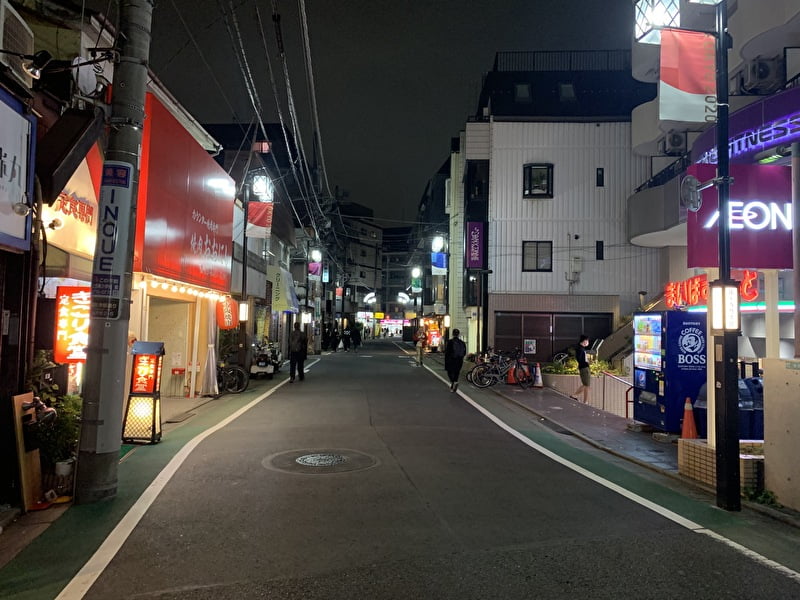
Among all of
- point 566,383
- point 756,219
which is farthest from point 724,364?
point 566,383

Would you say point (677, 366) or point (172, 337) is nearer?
point (677, 366)

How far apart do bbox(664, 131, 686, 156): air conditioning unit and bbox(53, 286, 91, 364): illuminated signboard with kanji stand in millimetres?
21257

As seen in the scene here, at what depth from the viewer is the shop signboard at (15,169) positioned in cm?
551

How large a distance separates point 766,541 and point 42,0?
1250 cm

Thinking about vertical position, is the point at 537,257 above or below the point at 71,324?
above

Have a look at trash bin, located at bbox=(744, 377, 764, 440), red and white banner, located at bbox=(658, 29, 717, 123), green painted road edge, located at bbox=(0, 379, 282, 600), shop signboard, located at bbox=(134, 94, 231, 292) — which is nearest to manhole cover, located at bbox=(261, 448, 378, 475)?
green painted road edge, located at bbox=(0, 379, 282, 600)

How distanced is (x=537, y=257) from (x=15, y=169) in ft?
80.3

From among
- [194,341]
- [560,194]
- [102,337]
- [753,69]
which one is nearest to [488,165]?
[560,194]

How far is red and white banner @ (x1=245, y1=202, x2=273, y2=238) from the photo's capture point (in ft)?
60.5

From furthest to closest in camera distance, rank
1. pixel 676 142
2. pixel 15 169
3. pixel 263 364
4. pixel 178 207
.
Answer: pixel 676 142 → pixel 263 364 → pixel 178 207 → pixel 15 169

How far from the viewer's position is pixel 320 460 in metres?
8.02

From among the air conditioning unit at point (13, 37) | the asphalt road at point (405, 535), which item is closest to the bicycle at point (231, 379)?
the asphalt road at point (405, 535)

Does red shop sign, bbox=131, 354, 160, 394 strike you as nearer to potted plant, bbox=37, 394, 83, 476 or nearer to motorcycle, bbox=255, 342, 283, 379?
potted plant, bbox=37, 394, 83, 476

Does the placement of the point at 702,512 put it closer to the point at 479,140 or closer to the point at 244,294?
the point at 244,294
